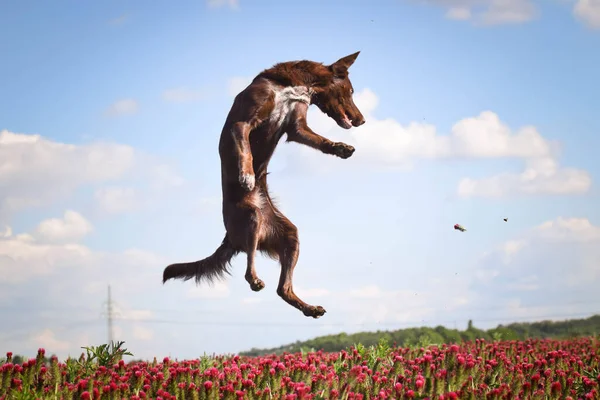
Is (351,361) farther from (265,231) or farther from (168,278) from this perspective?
(168,278)

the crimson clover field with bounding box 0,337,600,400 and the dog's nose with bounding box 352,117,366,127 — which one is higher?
the dog's nose with bounding box 352,117,366,127

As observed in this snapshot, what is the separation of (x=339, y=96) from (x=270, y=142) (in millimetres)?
1304

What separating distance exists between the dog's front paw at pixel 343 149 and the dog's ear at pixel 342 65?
1.77 meters

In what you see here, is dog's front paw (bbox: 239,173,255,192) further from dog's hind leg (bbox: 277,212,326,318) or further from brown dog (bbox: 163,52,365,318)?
dog's hind leg (bbox: 277,212,326,318)

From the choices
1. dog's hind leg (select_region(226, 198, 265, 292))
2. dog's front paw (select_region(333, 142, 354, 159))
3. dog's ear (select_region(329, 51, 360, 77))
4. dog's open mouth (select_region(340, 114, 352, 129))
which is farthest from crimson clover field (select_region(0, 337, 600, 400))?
dog's ear (select_region(329, 51, 360, 77))

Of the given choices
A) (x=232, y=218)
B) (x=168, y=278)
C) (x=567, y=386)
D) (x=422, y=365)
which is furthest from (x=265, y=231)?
(x=567, y=386)

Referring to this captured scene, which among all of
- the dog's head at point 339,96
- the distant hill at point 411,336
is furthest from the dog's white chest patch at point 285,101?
the distant hill at point 411,336

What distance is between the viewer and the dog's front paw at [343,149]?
7.84m

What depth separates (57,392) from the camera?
652 centimetres

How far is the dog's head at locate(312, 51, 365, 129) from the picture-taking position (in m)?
9.20

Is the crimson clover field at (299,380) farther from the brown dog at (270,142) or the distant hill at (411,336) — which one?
the distant hill at (411,336)

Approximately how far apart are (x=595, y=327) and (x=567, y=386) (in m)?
13.2

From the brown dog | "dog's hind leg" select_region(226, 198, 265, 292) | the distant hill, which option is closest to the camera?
the brown dog

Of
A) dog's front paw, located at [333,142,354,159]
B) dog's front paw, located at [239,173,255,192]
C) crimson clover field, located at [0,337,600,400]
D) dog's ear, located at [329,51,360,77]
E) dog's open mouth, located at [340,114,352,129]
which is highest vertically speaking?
dog's ear, located at [329,51,360,77]
